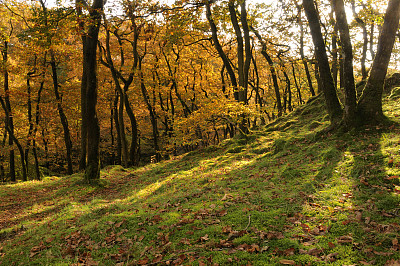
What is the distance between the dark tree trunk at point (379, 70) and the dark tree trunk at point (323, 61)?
1.13 m

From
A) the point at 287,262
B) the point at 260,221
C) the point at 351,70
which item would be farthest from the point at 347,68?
the point at 287,262

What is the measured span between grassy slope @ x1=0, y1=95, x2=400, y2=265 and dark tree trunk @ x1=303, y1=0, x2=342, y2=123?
1.10m

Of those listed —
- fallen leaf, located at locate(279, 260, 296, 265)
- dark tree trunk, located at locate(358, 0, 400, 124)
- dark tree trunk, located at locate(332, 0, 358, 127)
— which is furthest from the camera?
dark tree trunk, located at locate(332, 0, 358, 127)

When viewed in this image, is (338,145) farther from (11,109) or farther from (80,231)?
(11,109)

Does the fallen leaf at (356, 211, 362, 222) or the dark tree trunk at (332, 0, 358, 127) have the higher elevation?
the dark tree trunk at (332, 0, 358, 127)

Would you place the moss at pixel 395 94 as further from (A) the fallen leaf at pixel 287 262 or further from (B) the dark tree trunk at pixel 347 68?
(A) the fallen leaf at pixel 287 262

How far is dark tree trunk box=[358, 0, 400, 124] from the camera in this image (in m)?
6.51

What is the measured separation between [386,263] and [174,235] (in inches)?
122

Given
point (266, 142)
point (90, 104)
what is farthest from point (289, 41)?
point (90, 104)

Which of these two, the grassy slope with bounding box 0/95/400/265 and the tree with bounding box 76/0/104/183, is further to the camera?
the tree with bounding box 76/0/104/183

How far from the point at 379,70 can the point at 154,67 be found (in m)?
17.1

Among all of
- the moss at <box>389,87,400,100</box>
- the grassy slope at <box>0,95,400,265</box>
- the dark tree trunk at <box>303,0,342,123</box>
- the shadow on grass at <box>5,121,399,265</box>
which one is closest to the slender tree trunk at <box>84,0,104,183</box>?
the grassy slope at <box>0,95,400,265</box>

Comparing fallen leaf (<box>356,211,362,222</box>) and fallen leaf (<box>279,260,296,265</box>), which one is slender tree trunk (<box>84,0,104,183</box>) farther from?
fallen leaf (<box>356,211,362,222</box>)

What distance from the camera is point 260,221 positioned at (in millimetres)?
4297
